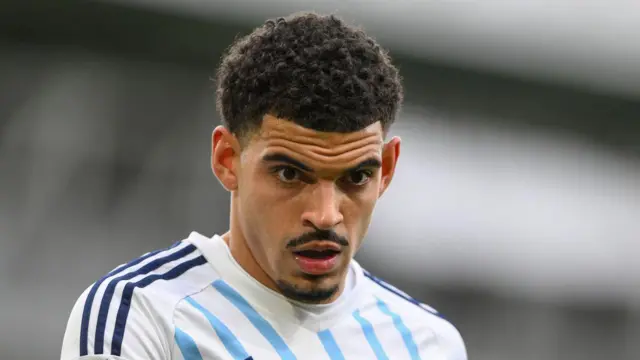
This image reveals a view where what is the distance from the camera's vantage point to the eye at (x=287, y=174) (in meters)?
2.33

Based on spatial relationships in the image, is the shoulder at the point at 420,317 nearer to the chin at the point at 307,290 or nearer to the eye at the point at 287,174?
the chin at the point at 307,290

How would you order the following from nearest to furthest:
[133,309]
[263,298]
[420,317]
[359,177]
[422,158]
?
[133,309] → [359,177] → [263,298] → [420,317] → [422,158]

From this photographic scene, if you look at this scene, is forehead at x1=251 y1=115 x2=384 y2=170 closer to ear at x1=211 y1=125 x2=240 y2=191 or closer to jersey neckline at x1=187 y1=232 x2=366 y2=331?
ear at x1=211 y1=125 x2=240 y2=191

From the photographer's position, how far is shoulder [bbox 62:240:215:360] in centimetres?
220

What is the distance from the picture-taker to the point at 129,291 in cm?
231

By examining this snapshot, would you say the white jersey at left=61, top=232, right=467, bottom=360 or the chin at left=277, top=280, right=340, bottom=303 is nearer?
the white jersey at left=61, top=232, right=467, bottom=360

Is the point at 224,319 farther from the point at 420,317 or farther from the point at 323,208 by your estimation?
the point at 420,317

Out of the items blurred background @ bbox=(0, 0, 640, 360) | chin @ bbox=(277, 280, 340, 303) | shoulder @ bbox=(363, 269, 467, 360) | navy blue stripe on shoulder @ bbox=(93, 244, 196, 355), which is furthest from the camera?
blurred background @ bbox=(0, 0, 640, 360)

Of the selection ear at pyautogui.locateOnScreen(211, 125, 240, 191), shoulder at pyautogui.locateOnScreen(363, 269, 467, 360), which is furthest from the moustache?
shoulder at pyautogui.locateOnScreen(363, 269, 467, 360)

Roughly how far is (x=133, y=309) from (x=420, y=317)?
792mm

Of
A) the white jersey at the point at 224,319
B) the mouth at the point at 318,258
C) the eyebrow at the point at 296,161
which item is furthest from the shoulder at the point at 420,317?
the eyebrow at the point at 296,161

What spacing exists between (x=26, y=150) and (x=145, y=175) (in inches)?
20.8

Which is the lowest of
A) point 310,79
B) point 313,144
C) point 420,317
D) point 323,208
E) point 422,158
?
point 420,317

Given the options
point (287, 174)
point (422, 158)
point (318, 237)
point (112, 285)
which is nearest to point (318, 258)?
point (318, 237)
